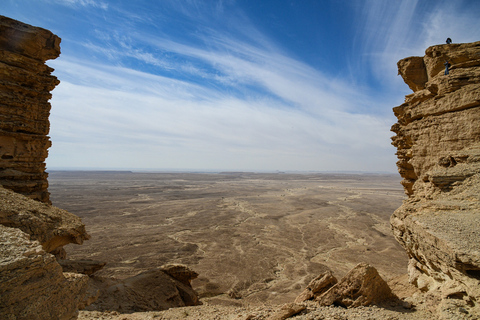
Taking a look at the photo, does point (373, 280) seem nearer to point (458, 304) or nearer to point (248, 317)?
point (458, 304)

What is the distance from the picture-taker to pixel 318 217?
32.6 meters

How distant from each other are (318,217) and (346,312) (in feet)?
92.5

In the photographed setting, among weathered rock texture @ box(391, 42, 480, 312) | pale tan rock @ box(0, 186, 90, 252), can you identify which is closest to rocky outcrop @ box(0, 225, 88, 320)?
pale tan rock @ box(0, 186, 90, 252)

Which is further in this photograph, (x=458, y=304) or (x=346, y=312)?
(x=346, y=312)

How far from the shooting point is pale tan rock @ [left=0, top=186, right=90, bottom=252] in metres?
6.59

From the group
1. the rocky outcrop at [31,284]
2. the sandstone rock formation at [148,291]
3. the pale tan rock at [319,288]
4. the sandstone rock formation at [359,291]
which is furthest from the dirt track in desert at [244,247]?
the rocky outcrop at [31,284]

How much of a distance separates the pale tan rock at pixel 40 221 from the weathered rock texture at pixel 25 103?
3.01 m

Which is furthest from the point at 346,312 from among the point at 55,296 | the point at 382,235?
the point at 382,235

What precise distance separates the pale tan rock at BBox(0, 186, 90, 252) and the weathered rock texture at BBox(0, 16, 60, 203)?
3012mm

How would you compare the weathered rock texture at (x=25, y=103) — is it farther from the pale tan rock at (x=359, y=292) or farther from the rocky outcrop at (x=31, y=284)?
the pale tan rock at (x=359, y=292)

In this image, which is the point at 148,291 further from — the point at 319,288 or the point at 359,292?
the point at 359,292

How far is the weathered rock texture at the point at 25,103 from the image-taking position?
31.6 ft

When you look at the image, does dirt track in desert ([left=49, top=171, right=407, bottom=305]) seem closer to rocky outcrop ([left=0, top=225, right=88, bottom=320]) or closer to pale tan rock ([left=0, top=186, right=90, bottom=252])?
pale tan rock ([left=0, top=186, right=90, bottom=252])

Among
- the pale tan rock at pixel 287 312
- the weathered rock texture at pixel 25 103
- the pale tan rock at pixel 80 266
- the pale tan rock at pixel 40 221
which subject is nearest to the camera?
the pale tan rock at pixel 287 312
